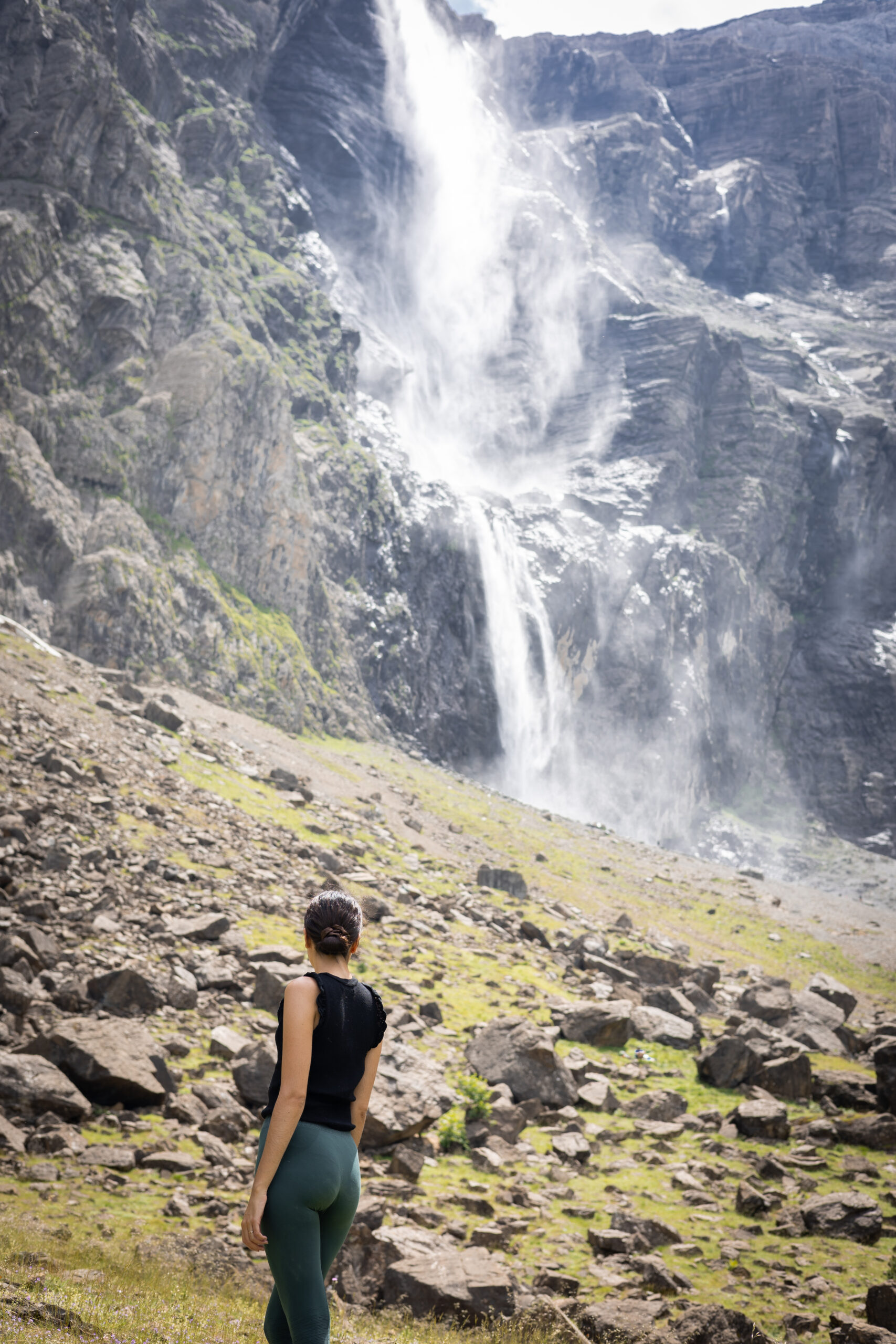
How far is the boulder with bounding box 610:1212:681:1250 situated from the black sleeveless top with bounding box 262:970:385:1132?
6.75 metres

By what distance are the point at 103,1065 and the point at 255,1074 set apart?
1.80 m

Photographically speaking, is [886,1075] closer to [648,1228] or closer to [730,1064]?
[730,1064]

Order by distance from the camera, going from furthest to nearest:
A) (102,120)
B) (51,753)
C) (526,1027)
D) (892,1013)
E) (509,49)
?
1. (509,49)
2. (102,120)
3. (892,1013)
4. (51,753)
5. (526,1027)

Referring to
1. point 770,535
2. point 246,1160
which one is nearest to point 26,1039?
point 246,1160

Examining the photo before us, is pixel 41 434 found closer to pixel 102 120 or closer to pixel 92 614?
pixel 92 614

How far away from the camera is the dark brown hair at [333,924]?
14.5ft

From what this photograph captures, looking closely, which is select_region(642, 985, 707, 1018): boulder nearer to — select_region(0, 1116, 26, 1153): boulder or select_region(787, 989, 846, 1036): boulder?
select_region(787, 989, 846, 1036): boulder

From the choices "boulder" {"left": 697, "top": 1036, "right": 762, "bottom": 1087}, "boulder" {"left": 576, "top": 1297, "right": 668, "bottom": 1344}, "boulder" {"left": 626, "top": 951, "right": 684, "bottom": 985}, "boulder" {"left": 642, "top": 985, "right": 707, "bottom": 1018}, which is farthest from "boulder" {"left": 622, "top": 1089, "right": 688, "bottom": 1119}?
"boulder" {"left": 626, "top": 951, "right": 684, "bottom": 985}

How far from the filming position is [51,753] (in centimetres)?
1966

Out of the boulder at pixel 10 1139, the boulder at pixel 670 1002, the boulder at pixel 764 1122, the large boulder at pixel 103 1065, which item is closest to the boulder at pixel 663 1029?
the boulder at pixel 670 1002

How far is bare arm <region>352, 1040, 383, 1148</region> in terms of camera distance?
4.23 meters

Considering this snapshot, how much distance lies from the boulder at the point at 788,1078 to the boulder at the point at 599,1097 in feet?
9.01

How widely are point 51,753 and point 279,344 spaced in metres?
58.1

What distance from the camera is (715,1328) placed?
6.96 meters
